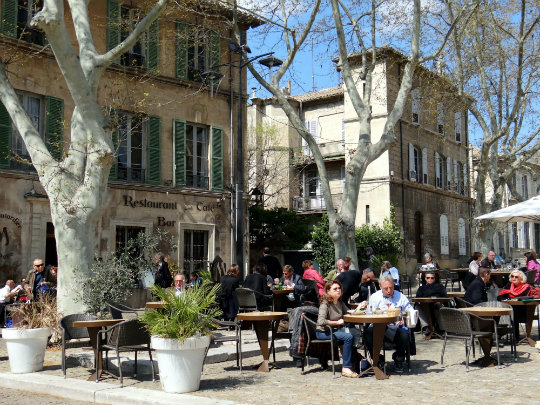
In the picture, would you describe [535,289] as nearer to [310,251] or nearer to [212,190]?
[212,190]

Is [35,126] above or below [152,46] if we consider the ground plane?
below

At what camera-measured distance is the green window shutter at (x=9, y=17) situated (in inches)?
650

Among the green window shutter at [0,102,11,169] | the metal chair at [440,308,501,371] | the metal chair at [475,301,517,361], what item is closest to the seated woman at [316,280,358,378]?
the metal chair at [440,308,501,371]

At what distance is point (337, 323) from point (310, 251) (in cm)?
1885

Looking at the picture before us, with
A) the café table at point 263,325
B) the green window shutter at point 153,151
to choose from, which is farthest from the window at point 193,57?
the café table at point 263,325

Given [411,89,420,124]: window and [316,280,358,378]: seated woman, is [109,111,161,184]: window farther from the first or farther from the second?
[411,89,420,124]: window

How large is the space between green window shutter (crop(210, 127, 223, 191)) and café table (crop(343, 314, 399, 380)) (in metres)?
13.2

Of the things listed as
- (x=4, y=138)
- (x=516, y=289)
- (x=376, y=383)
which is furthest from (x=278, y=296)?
(x=4, y=138)

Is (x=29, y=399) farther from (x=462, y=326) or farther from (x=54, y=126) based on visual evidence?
(x=54, y=126)

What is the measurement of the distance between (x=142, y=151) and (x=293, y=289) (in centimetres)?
870

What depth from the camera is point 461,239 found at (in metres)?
35.5

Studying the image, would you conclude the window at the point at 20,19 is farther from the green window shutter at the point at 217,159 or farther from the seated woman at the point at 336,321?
the seated woman at the point at 336,321

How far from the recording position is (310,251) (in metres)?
27.1

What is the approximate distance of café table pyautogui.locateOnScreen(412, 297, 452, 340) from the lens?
11.1m
